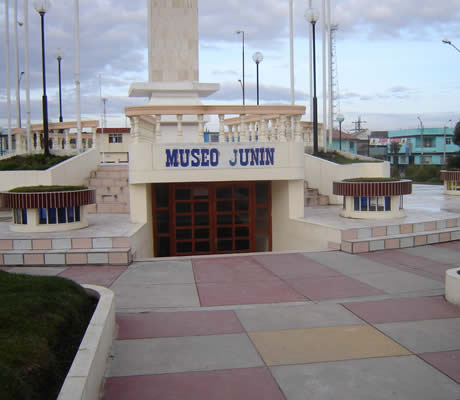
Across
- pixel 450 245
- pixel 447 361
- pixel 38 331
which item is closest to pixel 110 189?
pixel 450 245

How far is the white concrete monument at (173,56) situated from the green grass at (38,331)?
12209mm

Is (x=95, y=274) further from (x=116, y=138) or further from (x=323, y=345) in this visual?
(x=116, y=138)

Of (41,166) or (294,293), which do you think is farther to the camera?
(41,166)

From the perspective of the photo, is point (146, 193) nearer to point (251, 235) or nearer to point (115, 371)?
point (251, 235)

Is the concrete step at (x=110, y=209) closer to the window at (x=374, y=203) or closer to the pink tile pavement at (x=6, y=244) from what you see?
the pink tile pavement at (x=6, y=244)

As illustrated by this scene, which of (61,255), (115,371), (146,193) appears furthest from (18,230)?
(115,371)

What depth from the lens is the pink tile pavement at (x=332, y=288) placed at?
7.60 m

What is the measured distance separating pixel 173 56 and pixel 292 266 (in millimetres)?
10728

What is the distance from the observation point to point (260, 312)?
22.1 ft

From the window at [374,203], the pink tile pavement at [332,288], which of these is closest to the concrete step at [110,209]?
the window at [374,203]

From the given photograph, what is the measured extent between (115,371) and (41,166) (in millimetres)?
14846

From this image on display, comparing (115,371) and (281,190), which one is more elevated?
(281,190)

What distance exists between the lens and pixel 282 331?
5949mm

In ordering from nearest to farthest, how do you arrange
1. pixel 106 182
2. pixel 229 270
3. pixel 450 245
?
pixel 229 270
pixel 450 245
pixel 106 182
